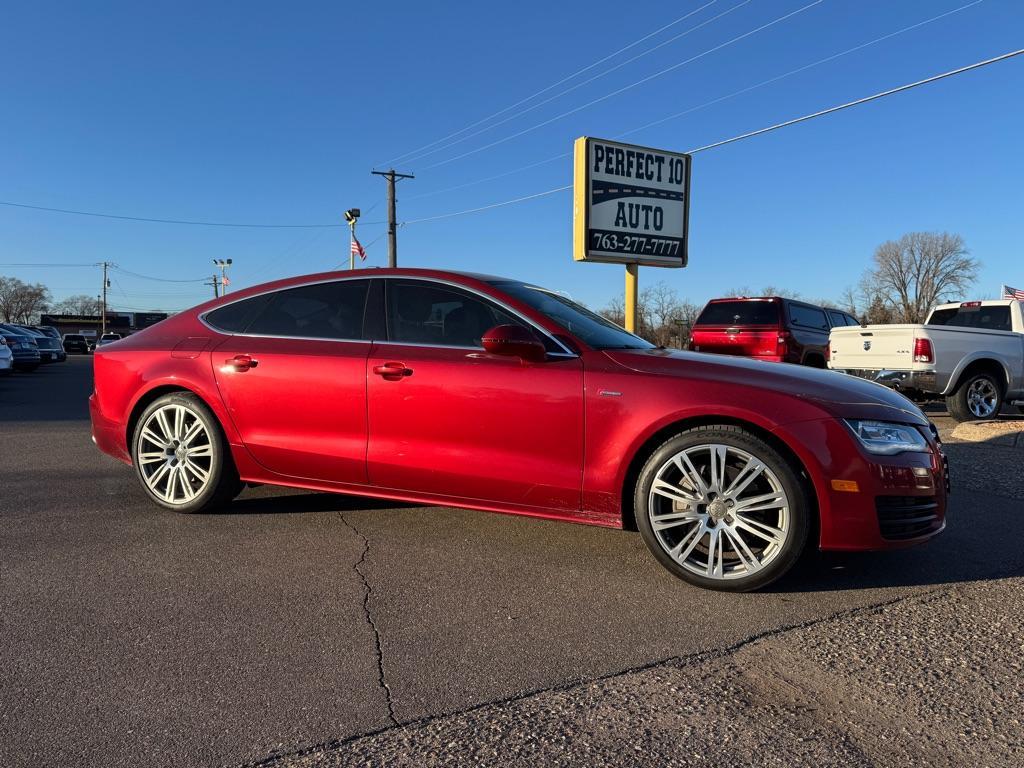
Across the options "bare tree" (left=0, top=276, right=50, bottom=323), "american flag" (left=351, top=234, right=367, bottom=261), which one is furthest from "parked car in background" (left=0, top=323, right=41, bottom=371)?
"bare tree" (left=0, top=276, right=50, bottom=323)

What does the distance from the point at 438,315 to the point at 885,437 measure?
239 cm

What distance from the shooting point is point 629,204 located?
1194 centimetres

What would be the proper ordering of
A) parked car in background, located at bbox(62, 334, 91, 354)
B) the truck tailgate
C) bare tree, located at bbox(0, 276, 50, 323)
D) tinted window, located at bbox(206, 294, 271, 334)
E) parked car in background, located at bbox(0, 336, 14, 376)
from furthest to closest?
bare tree, located at bbox(0, 276, 50, 323), parked car in background, located at bbox(62, 334, 91, 354), parked car in background, located at bbox(0, 336, 14, 376), the truck tailgate, tinted window, located at bbox(206, 294, 271, 334)

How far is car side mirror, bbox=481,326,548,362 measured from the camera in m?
3.62

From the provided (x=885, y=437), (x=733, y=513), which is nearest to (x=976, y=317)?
(x=885, y=437)

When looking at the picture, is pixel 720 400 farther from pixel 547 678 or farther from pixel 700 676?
pixel 547 678

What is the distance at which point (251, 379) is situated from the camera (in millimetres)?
4391

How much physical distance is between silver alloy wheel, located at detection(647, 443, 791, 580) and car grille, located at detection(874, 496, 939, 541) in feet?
1.39

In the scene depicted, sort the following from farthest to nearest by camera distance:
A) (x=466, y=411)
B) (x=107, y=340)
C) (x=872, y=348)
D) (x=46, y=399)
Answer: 1. (x=107, y=340)
2. (x=46, y=399)
3. (x=872, y=348)
4. (x=466, y=411)

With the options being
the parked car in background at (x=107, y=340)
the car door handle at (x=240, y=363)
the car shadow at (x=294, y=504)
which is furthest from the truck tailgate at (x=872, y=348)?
the parked car in background at (x=107, y=340)

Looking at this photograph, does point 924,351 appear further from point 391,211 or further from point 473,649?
point 391,211

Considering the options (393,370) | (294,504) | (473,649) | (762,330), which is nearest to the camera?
(473,649)

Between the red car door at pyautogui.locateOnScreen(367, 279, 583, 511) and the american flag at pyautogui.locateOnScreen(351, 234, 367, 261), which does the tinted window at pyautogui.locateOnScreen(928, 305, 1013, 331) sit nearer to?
the red car door at pyautogui.locateOnScreen(367, 279, 583, 511)

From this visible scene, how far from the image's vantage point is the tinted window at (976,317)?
11.2 m
